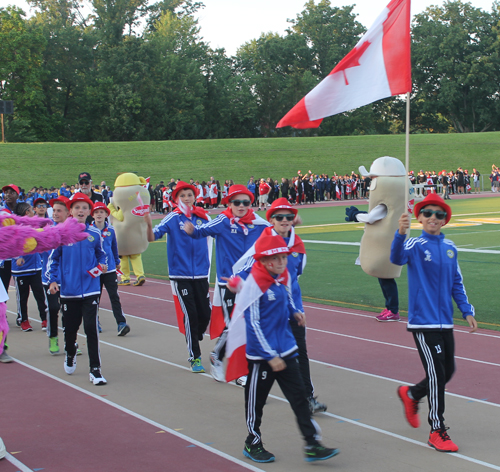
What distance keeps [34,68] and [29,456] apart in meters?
70.5

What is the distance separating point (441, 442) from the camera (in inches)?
199

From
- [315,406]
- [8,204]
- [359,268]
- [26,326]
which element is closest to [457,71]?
[359,268]

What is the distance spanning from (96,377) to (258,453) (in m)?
2.80

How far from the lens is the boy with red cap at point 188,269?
24.9 ft

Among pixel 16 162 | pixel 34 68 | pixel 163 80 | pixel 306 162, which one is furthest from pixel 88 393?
pixel 163 80

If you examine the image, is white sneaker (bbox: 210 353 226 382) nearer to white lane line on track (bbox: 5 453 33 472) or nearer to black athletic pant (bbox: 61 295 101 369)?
black athletic pant (bbox: 61 295 101 369)

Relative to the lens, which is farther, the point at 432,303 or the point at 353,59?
the point at 353,59

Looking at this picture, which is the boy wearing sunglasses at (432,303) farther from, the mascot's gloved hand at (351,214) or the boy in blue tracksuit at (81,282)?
the mascot's gloved hand at (351,214)

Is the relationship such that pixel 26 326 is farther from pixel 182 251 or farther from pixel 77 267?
pixel 182 251

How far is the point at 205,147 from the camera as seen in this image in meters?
59.7

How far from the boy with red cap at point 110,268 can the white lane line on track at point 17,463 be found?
14.4 feet

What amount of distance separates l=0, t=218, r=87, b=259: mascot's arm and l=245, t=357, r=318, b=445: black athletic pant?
175cm

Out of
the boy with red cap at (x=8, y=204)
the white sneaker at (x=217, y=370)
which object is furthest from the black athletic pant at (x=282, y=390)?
the boy with red cap at (x=8, y=204)

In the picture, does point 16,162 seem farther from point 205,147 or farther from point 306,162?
point 306,162
